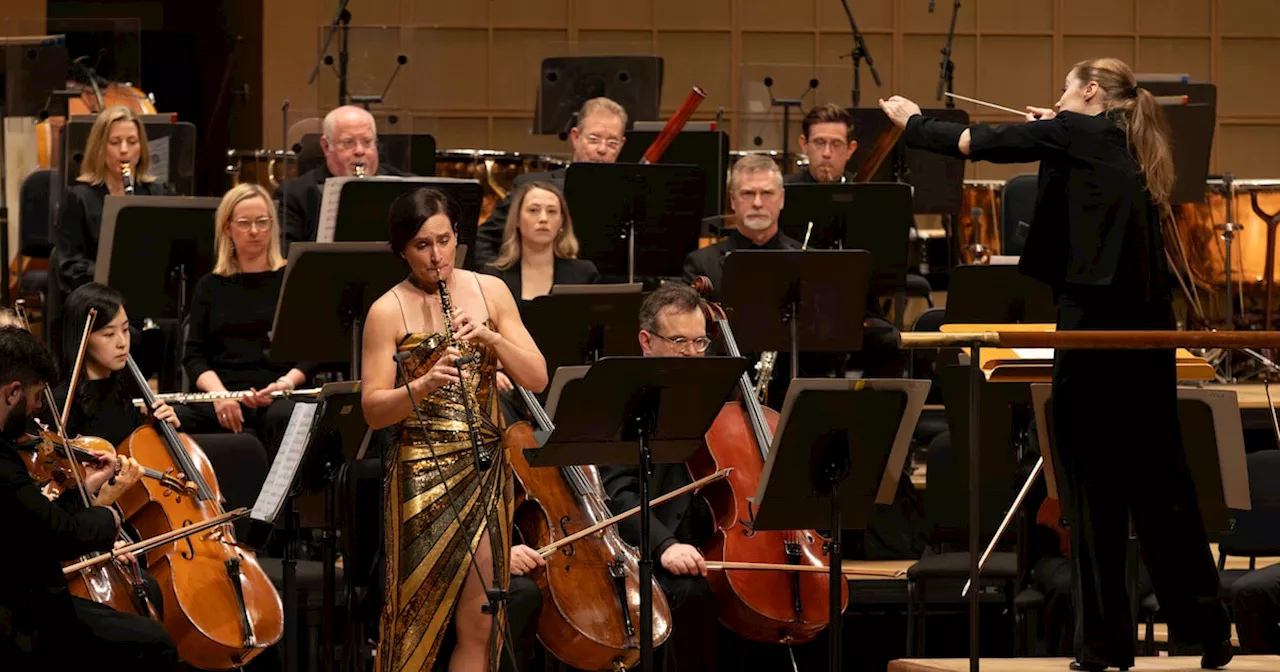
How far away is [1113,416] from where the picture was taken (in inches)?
134

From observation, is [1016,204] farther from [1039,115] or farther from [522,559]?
[522,559]

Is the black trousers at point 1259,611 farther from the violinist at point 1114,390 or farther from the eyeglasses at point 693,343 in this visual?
the eyeglasses at point 693,343

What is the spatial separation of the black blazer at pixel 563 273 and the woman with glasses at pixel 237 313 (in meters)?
0.65

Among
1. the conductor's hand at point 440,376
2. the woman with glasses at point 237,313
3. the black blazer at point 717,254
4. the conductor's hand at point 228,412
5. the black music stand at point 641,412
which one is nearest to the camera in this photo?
the conductor's hand at point 440,376

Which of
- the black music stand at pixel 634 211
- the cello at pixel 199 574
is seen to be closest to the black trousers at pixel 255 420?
the cello at pixel 199 574

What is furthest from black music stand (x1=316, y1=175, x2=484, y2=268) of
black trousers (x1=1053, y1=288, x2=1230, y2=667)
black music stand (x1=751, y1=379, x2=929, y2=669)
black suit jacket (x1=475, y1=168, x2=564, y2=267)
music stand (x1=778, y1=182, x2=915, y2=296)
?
black trousers (x1=1053, y1=288, x2=1230, y2=667)

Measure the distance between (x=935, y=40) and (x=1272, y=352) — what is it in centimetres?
315

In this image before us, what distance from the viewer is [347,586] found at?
432 centimetres

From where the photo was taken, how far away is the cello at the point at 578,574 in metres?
4.13

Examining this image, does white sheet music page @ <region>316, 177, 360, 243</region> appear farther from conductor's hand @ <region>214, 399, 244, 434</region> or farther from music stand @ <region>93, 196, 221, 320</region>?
conductor's hand @ <region>214, 399, 244, 434</region>

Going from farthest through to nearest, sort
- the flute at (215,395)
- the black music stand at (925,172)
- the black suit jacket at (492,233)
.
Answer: the black music stand at (925,172) < the black suit jacket at (492,233) < the flute at (215,395)

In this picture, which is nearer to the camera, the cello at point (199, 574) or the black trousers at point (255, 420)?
the cello at point (199, 574)

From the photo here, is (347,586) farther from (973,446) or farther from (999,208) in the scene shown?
(999,208)

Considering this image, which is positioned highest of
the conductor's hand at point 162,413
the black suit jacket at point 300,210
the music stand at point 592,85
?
the music stand at point 592,85
